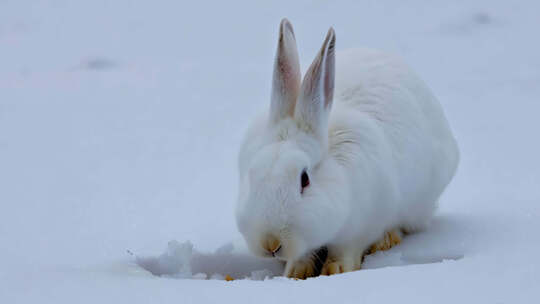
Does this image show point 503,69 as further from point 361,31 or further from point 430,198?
point 430,198

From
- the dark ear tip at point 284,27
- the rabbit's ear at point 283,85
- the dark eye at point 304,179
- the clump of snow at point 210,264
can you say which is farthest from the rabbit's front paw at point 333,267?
the dark ear tip at point 284,27

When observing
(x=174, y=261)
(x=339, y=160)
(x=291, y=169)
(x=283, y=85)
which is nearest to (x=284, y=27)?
(x=283, y=85)

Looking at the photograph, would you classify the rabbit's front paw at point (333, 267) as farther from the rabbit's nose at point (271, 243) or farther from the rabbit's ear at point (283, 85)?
the rabbit's ear at point (283, 85)

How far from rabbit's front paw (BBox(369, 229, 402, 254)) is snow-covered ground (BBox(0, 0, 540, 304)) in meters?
0.08

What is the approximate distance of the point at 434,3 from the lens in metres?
11.1

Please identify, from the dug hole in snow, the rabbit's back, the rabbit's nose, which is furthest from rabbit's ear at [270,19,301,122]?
the dug hole in snow

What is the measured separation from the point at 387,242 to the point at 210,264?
0.94 meters

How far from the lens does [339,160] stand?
3928mm

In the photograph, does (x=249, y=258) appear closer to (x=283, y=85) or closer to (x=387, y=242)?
(x=387, y=242)

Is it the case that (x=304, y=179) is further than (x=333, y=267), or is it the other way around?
(x=333, y=267)

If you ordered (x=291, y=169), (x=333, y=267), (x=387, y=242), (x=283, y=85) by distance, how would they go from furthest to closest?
(x=387, y=242) → (x=333, y=267) → (x=283, y=85) → (x=291, y=169)

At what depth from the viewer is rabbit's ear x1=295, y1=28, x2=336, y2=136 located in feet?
12.5

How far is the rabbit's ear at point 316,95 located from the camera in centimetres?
381

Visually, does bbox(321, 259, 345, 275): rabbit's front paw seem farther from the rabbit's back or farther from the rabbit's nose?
the rabbit's nose
